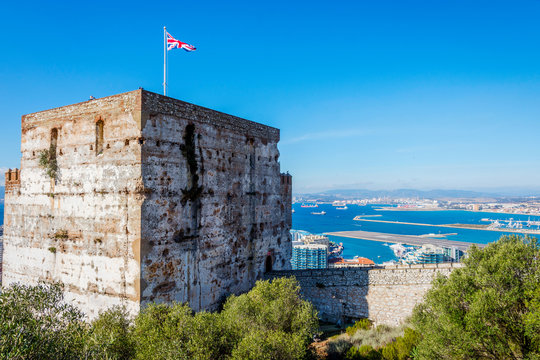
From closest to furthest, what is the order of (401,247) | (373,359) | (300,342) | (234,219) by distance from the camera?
(300,342) → (373,359) → (234,219) → (401,247)

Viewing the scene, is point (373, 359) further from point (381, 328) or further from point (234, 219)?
point (234, 219)

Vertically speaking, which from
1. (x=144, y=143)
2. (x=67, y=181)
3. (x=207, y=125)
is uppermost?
(x=207, y=125)

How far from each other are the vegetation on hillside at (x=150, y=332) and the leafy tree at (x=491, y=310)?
4099 mm

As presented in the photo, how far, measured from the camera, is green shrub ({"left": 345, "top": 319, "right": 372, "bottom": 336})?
15.8 meters

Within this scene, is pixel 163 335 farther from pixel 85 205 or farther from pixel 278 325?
pixel 85 205

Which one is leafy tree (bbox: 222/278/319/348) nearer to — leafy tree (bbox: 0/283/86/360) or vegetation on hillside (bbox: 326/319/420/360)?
vegetation on hillside (bbox: 326/319/420/360)

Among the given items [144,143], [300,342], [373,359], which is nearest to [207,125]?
[144,143]

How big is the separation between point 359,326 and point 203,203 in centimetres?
870

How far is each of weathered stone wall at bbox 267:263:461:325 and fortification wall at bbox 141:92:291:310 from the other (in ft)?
11.5

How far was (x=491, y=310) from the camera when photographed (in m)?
10.2

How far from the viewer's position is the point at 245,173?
1836 cm

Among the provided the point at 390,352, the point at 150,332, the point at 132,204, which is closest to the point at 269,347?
the point at 150,332

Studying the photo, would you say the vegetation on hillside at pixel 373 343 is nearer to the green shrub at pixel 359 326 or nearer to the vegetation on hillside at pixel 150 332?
the green shrub at pixel 359 326

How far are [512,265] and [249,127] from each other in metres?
12.4
